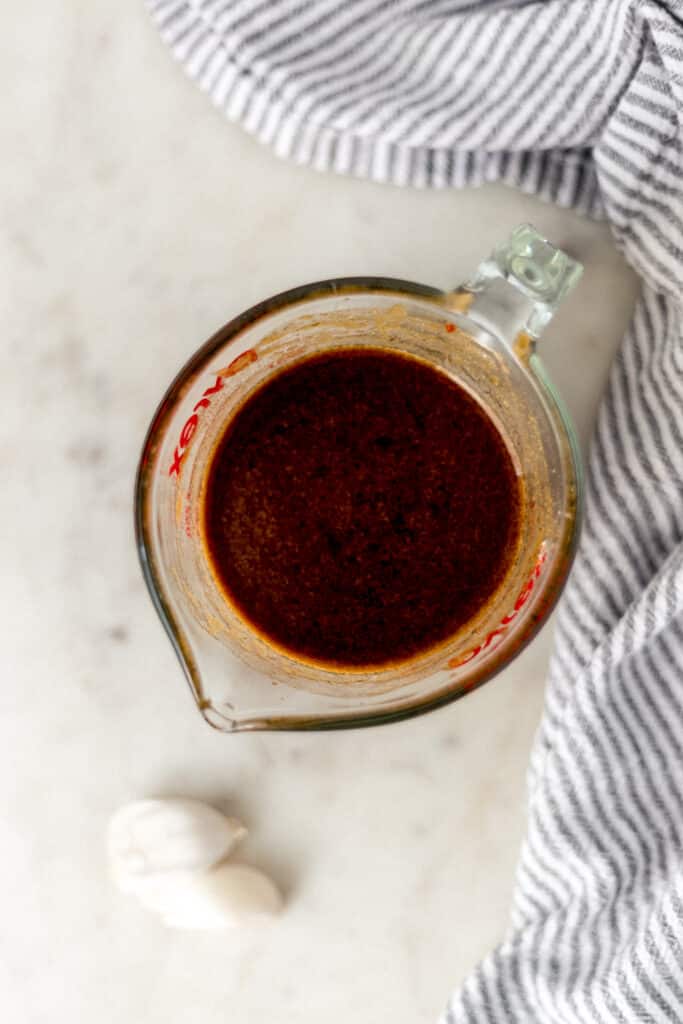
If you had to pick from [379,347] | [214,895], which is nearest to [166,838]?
[214,895]

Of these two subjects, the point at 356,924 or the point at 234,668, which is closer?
the point at 234,668

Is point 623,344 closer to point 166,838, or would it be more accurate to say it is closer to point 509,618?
point 509,618

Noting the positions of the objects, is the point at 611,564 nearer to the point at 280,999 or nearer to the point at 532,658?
the point at 532,658

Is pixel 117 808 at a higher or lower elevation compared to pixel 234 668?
lower

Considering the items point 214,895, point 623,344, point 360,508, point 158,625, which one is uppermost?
point 623,344

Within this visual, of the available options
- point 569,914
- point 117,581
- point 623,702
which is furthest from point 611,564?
point 117,581

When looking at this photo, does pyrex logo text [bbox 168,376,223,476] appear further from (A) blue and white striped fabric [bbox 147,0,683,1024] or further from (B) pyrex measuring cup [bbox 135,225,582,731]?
(A) blue and white striped fabric [bbox 147,0,683,1024]

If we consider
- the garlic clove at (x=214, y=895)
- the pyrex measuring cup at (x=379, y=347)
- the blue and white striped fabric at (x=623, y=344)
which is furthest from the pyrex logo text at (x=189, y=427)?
the garlic clove at (x=214, y=895)
